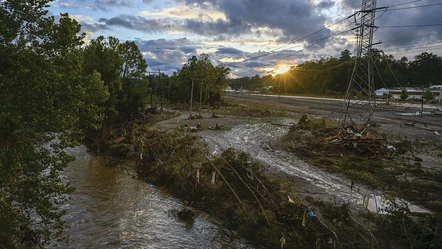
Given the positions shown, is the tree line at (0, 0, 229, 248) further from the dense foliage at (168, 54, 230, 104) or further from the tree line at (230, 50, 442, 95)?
the tree line at (230, 50, 442, 95)

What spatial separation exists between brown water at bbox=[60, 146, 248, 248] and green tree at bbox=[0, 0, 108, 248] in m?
3.44

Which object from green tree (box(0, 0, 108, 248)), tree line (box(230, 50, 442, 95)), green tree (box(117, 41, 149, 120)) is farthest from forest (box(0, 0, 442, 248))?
tree line (box(230, 50, 442, 95))

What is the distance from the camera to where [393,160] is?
60.8 ft

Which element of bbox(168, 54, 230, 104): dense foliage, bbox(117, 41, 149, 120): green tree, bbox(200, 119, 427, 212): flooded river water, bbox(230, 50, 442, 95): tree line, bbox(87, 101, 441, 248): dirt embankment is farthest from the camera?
bbox(230, 50, 442, 95): tree line

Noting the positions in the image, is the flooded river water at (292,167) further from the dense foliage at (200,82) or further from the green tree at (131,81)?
the dense foliage at (200,82)

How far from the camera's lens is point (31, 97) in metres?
6.24

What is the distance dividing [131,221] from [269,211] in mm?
5026

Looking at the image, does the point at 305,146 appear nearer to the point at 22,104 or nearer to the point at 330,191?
the point at 330,191

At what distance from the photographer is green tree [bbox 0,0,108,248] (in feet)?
19.9

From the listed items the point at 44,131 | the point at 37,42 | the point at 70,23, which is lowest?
the point at 44,131

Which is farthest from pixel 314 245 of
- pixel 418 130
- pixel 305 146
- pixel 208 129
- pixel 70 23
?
pixel 418 130

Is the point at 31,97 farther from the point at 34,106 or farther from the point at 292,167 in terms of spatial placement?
the point at 292,167

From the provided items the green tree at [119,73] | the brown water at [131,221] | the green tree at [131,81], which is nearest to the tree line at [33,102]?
the brown water at [131,221]

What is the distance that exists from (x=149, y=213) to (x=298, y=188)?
6.34 metres
